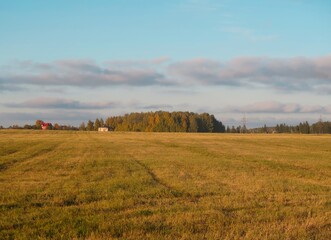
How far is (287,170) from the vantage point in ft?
85.5

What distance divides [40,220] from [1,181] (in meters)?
9.37

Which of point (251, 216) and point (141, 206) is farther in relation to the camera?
point (141, 206)

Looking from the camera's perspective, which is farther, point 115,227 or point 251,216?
point 251,216

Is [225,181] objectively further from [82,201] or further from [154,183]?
[82,201]

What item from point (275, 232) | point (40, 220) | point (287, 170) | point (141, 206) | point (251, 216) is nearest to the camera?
point (275, 232)

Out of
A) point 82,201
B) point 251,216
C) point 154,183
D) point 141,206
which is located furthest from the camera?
point 154,183

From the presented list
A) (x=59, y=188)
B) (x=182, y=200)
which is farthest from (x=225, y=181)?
(x=59, y=188)

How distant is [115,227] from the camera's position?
999 cm

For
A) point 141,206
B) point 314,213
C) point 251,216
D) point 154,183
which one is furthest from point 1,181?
point 314,213

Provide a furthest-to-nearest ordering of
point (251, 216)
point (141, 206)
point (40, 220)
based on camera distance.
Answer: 1. point (141, 206)
2. point (251, 216)
3. point (40, 220)

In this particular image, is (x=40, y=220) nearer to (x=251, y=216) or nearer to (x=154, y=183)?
(x=251, y=216)

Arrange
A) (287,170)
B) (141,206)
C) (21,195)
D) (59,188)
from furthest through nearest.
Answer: (287,170)
(59,188)
(21,195)
(141,206)

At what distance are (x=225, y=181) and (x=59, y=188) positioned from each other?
24.4 feet

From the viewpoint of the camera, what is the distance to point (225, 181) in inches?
768
